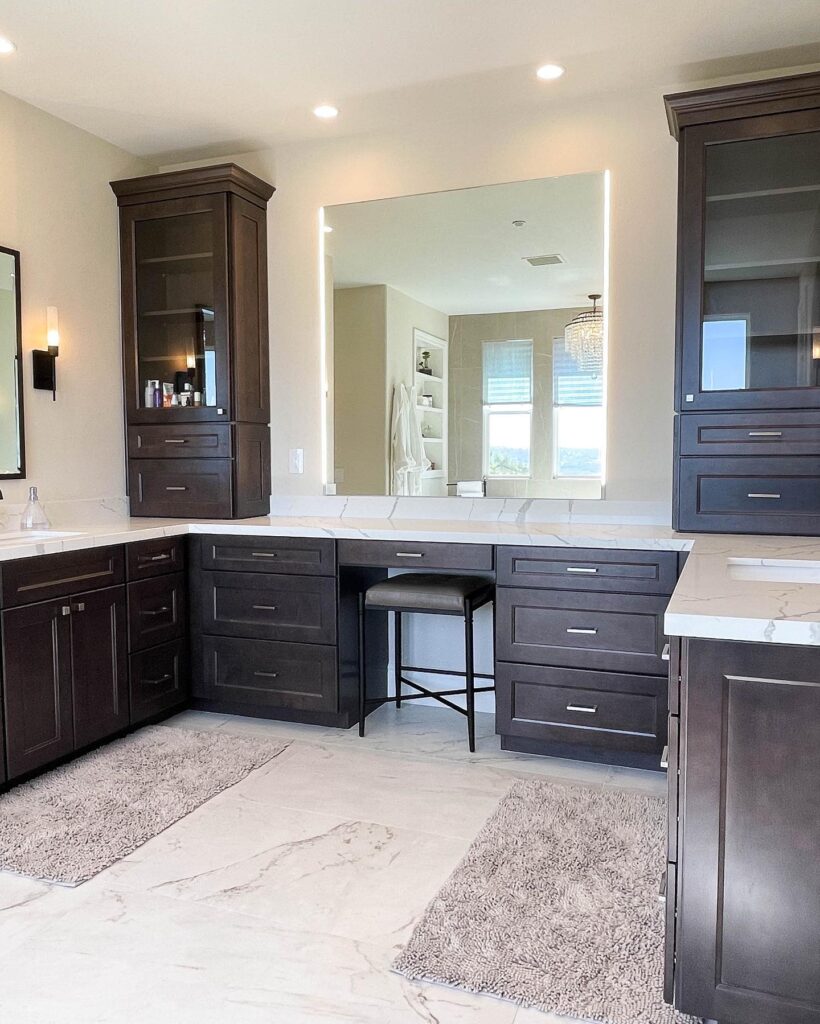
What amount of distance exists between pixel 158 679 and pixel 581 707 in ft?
5.58

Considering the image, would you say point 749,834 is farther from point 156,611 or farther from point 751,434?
point 156,611

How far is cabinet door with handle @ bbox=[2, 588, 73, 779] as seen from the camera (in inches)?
103

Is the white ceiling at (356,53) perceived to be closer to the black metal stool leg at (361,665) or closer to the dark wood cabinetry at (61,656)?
the dark wood cabinetry at (61,656)

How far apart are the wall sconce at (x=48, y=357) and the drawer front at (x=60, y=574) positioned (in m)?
0.85

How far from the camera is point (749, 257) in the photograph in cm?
286

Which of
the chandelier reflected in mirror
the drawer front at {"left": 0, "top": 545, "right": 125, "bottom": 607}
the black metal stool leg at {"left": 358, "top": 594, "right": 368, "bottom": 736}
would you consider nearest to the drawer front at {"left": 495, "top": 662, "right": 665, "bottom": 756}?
the black metal stool leg at {"left": 358, "top": 594, "right": 368, "bottom": 736}

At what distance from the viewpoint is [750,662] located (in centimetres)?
138

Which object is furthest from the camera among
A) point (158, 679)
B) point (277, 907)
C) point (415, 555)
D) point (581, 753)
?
point (158, 679)

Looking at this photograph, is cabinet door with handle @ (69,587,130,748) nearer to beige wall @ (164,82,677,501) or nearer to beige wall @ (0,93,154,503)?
beige wall @ (0,93,154,503)

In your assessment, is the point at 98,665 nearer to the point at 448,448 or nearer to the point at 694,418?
the point at 448,448

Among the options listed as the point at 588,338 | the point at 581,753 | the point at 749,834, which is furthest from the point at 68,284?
the point at 749,834

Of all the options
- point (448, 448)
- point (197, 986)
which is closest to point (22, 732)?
point (197, 986)

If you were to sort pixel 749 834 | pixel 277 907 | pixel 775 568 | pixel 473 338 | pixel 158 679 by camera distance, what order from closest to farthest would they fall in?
pixel 749 834 → pixel 277 907 → pixel 775 568 → pixel 158 679 → pixel 473 338

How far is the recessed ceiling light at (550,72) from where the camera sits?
2992mm
